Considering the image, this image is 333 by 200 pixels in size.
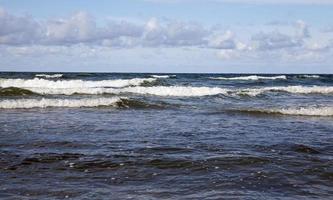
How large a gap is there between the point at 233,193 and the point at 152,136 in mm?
4800

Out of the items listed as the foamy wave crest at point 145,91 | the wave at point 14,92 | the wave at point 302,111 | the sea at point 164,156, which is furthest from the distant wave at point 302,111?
the wave at point 14,92

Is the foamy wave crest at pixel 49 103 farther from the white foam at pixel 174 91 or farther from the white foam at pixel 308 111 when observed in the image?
the white foam at pixel 174 91

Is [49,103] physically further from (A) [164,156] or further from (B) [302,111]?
(A) [164,156]

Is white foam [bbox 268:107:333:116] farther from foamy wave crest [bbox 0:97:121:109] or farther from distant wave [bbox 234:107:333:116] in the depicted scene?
foamy wave crest [bbox 0:97:121:109]

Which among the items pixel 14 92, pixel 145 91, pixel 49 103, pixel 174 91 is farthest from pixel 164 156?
pixel 145 91

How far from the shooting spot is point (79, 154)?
8.37m

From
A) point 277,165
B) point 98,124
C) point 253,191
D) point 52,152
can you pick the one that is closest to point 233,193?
point 253,191

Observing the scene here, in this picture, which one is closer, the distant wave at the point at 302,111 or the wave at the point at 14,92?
the distant wave at the point at 302,111

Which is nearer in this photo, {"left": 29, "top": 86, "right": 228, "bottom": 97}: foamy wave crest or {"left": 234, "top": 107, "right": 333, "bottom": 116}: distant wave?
{"left": 234, "top": 107, "right": 333, "bottom": 116}: distant wave

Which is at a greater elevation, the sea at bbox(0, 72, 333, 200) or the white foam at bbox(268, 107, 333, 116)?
the white foam at bbox(268, 107, 333, 116)

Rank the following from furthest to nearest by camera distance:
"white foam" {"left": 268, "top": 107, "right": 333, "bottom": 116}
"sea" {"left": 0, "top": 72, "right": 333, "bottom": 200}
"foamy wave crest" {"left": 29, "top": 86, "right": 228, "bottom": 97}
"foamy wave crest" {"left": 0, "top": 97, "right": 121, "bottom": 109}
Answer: "foamy wave crest" {"left": 29, "top": 86, "right": 228, "bottom": 97} < "foamy wave crest" {"left": 0, "top": 97, "right": 121, "bottom": 109} < "white foam" {"left": 268, "top": 107, "right": 333, "bottom": 116} < "sea" {"left": 0, "top": 72, "right": 333, "bottom": 200}

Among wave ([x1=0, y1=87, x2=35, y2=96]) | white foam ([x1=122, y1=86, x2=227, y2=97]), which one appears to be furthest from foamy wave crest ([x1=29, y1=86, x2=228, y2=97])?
wave ([x1=0, y1=87, x2=35, y2=96])

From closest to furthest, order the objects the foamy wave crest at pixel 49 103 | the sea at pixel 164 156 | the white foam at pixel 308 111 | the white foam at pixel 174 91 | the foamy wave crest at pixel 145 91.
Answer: the sea at pixel 164 156
the white foam at pixel 308 111
the foamy wave crest at pixel 49 103
the foamy wave crest at pixel 145 91
the white foam at pixel 174 91

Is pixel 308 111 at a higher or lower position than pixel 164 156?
higher
